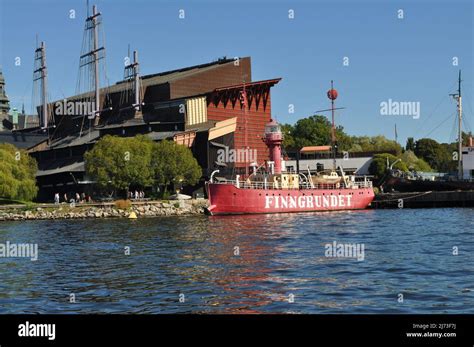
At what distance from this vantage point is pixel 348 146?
16312cm

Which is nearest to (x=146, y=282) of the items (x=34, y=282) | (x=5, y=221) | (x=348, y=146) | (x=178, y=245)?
(x=34, y=282)

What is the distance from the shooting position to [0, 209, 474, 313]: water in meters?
16.6

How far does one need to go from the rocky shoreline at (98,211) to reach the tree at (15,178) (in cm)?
456

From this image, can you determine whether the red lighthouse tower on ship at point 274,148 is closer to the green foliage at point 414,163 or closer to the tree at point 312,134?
the green foliage at point 414,163

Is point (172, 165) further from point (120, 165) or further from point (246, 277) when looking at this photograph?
point (246, 277)

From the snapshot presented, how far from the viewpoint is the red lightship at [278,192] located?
7381 cm

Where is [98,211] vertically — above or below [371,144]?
below

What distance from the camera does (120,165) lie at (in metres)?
91.0

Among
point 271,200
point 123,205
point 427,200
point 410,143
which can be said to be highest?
point 410,143

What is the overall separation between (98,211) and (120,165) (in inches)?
497

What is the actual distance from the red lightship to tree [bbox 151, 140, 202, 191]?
A: 46.0 ft

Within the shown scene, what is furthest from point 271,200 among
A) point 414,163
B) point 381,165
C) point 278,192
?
point 414,163

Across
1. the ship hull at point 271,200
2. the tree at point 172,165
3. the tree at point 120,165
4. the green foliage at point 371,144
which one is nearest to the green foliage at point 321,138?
the green foliage at point 371,144

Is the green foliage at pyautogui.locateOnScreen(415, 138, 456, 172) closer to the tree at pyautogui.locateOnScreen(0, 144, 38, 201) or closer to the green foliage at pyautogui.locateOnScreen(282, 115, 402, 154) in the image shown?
the green foliage at pyautogui.locateOnScreen(282, 115, 402, 154)
